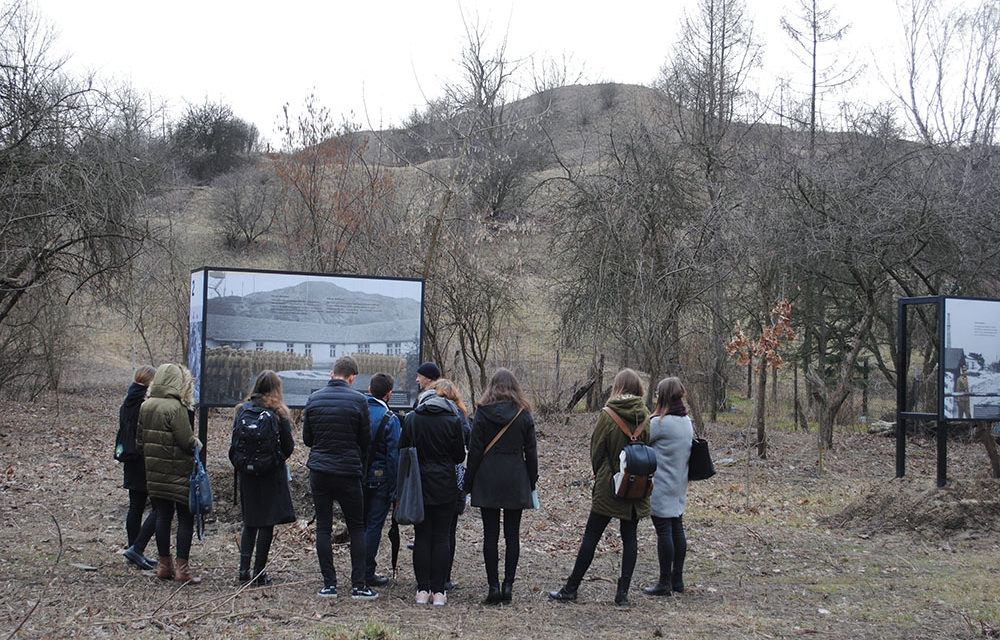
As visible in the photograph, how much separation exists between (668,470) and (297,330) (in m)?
4.77

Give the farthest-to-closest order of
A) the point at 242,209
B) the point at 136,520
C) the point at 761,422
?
the point at 242,209
the point at 761,422
the point at 136,520

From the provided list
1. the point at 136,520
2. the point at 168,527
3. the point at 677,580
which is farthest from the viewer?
the point at 136,520

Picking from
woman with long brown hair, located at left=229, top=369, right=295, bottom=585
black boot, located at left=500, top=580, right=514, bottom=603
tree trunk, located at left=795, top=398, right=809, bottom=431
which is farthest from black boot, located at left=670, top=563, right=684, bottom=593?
tree trunk, located at left=795, top=398, right=809, bottom=431

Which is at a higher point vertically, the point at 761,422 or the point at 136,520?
the point at 761,422

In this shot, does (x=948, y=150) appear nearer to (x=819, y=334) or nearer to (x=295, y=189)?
(x=819, y=334)

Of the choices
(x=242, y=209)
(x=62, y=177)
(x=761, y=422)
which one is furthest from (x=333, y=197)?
(x=242, y=209)

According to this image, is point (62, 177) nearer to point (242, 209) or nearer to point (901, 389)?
point (901, 389)

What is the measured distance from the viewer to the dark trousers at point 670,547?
22.2 feet

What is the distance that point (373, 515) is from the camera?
6.66m

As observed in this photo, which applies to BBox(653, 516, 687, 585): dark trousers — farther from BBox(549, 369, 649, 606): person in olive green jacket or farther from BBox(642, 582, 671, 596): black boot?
BBox(549, 369, 649, 606): person in olive green jacket

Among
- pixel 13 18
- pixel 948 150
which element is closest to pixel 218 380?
pixel 13 18

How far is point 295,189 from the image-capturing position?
17.2 metres

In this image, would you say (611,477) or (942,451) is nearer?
(611,477)

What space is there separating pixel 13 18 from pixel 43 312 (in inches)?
339
